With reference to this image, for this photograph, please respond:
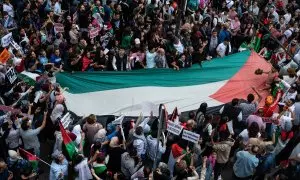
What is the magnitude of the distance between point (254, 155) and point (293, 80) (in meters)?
3.82

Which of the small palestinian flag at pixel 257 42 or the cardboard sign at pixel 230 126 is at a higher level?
the small palestinian flag at pixel 257 42

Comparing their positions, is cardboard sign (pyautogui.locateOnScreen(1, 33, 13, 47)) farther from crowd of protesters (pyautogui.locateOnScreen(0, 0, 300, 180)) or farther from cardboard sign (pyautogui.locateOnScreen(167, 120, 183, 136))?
cardboard sign (pyautogui.locateOnScreen(167, 120, 183, 136))

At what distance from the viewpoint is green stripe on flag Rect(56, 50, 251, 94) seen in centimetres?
1396

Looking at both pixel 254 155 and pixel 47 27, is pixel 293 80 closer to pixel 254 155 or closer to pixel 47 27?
pixel 254 155

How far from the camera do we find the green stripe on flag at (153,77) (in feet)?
45.8

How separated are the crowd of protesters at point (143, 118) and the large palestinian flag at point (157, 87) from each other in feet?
1.36

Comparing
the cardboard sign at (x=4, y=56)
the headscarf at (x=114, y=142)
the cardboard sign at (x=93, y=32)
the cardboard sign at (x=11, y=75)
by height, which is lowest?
the headscarf at (x=114, y=142)

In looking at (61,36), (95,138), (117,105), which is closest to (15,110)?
(95,138)

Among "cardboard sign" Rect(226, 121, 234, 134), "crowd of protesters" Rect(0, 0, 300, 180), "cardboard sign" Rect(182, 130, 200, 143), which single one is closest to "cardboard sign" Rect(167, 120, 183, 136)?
"cardboard sign" Rect(182, 130, 200, 143)

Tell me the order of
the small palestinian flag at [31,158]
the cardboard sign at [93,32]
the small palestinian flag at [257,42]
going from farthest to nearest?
the small palestinian flag at [257,42] → the cardboard sign at [93,32] → the small palestinian flag at [31,158]

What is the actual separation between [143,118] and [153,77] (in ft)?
7.80

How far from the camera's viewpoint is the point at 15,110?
38.5 feet

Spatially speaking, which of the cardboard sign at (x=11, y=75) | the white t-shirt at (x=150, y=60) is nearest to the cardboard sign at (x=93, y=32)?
the white t-shirt at (x=150, y=60)

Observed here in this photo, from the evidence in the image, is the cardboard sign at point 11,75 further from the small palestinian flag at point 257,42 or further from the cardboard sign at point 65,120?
the small palestinian flag at point 257,42
